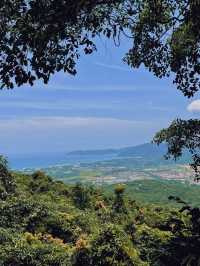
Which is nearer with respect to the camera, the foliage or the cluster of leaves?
the cluster of leaves

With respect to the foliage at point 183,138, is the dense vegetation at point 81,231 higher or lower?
lower

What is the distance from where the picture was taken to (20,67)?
45.3 feet

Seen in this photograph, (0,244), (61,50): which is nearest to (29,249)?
(0,244)

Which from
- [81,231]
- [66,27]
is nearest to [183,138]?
[66,27]

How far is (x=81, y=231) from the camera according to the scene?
63.9 meters

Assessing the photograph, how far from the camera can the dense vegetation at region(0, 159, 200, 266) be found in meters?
18.3

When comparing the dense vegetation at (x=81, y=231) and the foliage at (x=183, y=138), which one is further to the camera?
the foliage at (x=183, y=138)

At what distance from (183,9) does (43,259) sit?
30997 millimetres

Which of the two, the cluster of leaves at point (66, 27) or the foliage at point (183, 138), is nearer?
the cluster of leaves at point (66, 27)

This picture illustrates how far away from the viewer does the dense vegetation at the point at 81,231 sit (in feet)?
59.9

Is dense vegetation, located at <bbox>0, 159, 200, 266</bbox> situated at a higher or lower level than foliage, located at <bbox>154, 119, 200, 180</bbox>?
lower

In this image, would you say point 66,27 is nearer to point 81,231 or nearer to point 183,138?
point 183,138

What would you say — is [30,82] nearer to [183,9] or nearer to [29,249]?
[183,9]

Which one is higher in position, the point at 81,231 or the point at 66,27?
the point at 66,27
